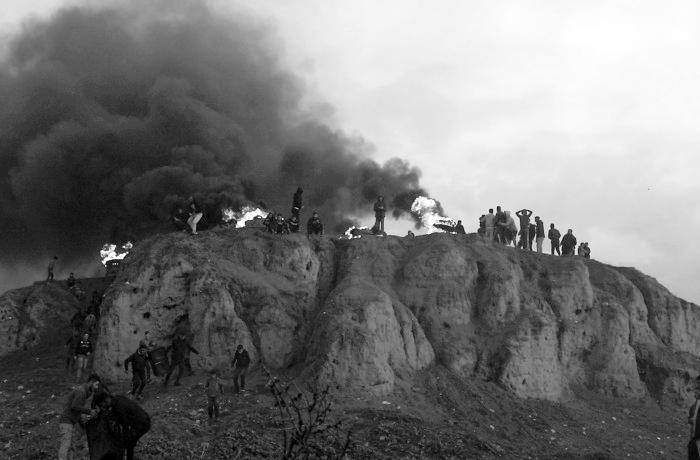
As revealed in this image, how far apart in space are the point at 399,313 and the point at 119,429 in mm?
15766

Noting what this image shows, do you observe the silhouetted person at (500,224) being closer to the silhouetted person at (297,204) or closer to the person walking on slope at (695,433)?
the silhouetted person at (297,204)

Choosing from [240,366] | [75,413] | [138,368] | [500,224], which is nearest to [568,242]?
[500,224]

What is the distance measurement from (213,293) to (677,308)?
2194 centimetres

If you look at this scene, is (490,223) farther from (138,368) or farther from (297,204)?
(138,368)

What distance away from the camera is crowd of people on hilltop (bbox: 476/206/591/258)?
106 feet

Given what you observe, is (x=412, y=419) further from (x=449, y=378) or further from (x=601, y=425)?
(x=601, y=425)

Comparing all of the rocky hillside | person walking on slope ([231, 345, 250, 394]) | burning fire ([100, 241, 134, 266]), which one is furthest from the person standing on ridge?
burning fire ([100, 241, 134, 266])

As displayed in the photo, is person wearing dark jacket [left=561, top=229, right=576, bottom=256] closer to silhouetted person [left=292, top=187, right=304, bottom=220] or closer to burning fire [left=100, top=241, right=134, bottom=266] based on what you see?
silhouetted person [left=292, top=187, right=304, bottom=220]

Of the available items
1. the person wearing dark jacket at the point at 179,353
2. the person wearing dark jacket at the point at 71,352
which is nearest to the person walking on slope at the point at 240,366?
the person wearing dark jacket at the point at 179,353

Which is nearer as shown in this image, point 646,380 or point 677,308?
point 646,380

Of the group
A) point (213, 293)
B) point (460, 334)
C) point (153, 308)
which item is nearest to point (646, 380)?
point (460, 334)

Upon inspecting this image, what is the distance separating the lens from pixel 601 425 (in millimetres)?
23875

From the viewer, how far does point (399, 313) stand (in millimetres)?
24828

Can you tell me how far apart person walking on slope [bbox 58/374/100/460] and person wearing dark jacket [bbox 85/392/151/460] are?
35 centimetres
